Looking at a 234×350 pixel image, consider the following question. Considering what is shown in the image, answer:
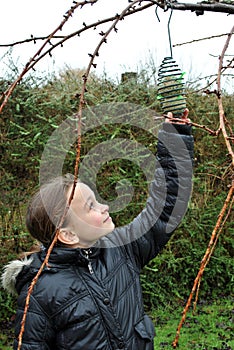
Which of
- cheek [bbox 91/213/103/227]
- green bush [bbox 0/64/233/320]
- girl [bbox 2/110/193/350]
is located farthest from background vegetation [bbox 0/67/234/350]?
cheek [bbox 91/213/103/227]

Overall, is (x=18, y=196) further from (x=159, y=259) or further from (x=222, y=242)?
(x=222, y=242)

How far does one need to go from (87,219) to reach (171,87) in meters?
0.55

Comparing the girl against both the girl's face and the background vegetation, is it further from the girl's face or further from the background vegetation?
the background vegetation

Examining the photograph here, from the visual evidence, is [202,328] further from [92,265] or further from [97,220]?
[97,220]

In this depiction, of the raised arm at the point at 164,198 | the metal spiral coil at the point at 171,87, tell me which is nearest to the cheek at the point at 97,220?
the raised arm at the point at 164,198

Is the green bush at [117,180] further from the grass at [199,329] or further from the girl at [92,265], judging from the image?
the girl at [92,265]

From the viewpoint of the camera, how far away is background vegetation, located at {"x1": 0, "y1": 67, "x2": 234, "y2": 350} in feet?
16.3

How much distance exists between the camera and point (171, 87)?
5.17ft

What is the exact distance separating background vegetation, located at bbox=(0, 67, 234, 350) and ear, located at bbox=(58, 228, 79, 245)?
300 centimetres

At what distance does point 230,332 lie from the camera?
14.9ft

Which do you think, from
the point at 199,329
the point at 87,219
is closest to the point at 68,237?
the point at 87,219

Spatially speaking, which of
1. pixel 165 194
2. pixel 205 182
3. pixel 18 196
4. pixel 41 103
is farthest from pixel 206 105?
pixel 165 194

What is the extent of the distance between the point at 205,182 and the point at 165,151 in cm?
386

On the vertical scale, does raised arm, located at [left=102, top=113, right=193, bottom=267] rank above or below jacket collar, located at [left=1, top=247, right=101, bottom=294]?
above
